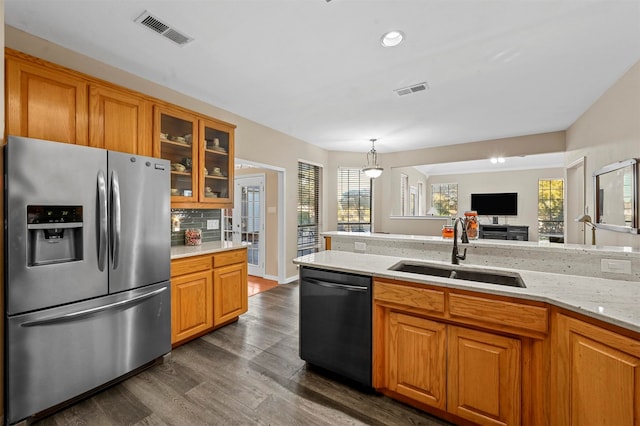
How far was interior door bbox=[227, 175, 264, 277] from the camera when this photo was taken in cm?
533

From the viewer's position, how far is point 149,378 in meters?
2.20

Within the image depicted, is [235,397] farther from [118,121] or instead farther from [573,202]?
[573,202]

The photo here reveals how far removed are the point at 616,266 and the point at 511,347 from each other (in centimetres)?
93

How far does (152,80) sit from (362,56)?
86.6 inches

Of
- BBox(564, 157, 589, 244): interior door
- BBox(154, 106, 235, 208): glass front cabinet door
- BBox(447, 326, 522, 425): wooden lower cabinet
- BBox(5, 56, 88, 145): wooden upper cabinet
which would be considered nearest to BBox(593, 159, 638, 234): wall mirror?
BBox(564, 157, 589, 244): interior door

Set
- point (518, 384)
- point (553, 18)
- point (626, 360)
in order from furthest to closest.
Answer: point (553, 18) < point (518, 384) < point (626, 360)

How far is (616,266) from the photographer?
1738 mm

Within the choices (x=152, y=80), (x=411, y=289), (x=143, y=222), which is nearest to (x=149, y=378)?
(x=143, y=222)

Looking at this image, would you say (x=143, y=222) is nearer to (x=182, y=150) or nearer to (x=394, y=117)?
(x=182, y=150)

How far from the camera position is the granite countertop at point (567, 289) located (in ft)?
4.03

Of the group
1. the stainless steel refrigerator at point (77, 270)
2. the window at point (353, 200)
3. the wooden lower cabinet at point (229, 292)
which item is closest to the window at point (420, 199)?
the window at point (353, 200)

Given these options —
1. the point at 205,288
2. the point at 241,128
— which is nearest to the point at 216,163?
the point at 241,128

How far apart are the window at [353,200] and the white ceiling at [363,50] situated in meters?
2.49

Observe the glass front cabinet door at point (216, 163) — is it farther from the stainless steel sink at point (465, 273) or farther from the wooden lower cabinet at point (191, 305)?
the stainless steel sink at point (465, 273)
